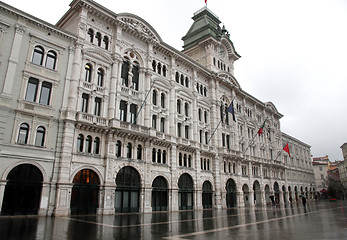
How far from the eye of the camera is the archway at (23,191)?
21.6 metres

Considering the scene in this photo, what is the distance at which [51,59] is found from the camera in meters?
27.3

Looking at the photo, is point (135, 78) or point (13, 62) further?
point (135, 78)

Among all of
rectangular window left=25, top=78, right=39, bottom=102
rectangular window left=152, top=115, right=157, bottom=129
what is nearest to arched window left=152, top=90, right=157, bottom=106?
rectangular window left=152, top=115, right=157, bottom=129

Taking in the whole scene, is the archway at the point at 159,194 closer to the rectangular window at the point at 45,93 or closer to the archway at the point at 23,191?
the archway at the point at 23,191

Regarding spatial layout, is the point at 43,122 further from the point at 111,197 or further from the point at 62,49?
the point at 111,197

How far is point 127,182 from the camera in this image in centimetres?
2964

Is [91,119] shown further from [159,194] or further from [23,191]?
[159,194]

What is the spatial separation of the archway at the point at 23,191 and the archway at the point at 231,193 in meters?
30.7

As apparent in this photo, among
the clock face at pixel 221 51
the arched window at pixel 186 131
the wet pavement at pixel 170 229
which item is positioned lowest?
the wet pavement at pixel 170 229

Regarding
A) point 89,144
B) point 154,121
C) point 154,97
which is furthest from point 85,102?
point 154,97

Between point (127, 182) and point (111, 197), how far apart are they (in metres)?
2.90

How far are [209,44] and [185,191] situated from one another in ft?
92.6

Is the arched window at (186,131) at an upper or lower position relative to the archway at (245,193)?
upper

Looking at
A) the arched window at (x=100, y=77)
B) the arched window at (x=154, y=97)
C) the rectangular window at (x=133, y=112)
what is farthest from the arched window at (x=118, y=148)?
the arched window at (x=154, y=97)
